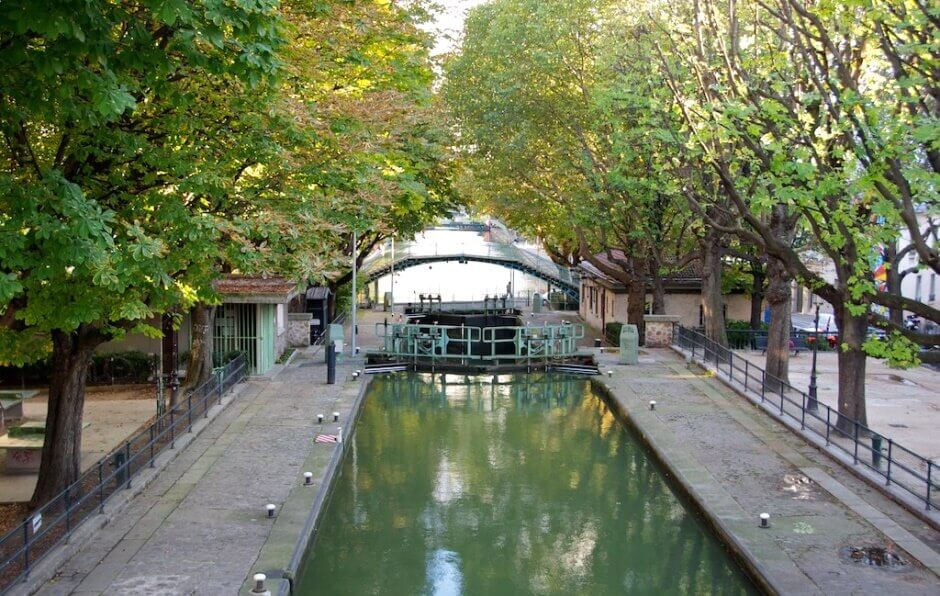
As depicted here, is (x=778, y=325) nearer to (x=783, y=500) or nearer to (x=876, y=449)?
(x=876, y=449)

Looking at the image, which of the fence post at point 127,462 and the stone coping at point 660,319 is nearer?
the fence post at point 127,462

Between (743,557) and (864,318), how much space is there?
768 centimetres

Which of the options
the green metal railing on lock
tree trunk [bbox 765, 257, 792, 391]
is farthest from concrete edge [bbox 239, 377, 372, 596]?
tree trunk [bbox 765, 257, 792, 391]

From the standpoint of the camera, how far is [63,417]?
1684 centimetres

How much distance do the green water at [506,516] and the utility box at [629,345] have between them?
6.92 meters

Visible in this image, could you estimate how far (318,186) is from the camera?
18734 millimetres

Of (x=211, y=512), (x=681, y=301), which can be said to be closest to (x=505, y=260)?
(x=681, y=301)

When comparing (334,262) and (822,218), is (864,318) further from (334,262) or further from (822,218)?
(334,262)

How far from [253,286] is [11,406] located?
900cm

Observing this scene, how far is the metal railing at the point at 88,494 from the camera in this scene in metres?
13.0

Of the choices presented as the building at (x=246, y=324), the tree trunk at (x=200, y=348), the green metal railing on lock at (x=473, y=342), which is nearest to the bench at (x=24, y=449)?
the tree trunk at (x=200, y=348)

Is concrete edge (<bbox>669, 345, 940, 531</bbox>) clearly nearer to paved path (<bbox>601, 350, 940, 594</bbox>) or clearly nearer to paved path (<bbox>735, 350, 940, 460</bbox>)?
paved path (<bbox>601, 350, 940, 594</bbox>)

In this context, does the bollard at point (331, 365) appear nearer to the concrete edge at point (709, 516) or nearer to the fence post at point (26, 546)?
the concrete edge at point (709, 516)

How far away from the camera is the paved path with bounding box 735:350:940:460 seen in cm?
2366
